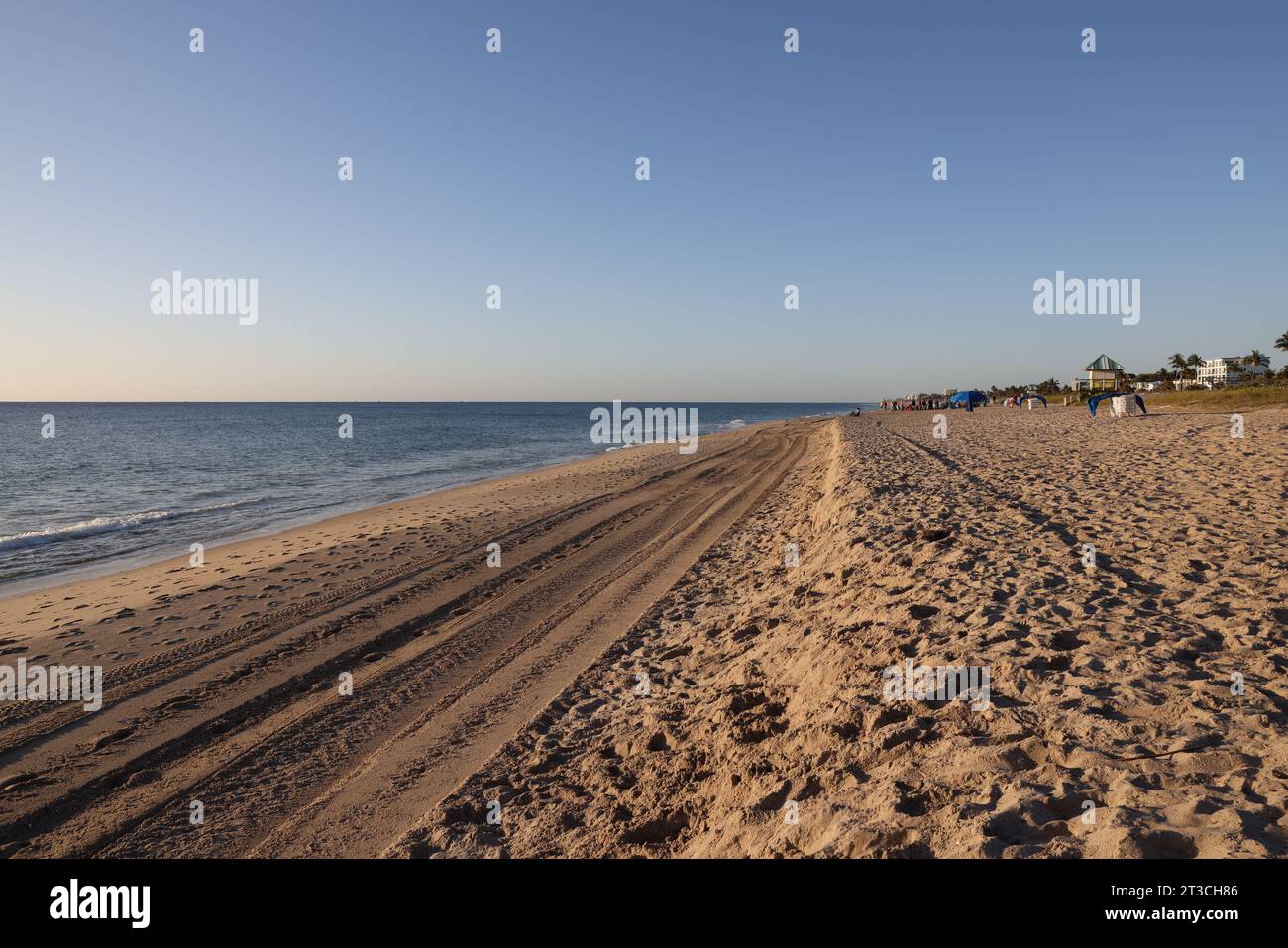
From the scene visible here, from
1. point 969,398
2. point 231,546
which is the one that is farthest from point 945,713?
point 969,398

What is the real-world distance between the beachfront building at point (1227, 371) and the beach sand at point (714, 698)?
74.1 m

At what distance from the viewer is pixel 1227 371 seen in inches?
2761

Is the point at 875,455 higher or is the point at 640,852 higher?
the point at 875,455

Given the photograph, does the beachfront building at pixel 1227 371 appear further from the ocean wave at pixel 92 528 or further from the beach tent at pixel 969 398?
the ocean wave at pixel 92 528

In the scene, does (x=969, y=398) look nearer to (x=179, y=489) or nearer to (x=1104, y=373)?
(x=1104, y=373)

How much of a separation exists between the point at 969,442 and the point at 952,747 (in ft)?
77.2

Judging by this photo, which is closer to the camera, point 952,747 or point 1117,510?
point 952,747

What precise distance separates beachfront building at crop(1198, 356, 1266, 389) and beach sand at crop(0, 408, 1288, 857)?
7406 centimetres

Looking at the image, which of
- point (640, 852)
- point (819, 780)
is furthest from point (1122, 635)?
point (640, 852)

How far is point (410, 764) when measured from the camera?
5227mm

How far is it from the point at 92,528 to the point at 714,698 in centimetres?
2044

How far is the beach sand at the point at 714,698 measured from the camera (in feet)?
12.1
